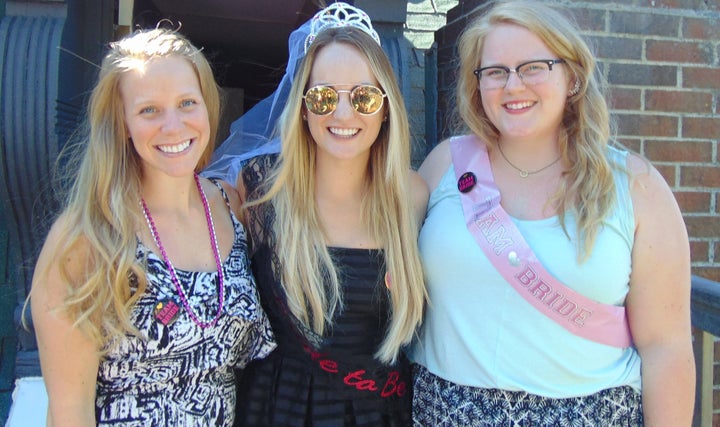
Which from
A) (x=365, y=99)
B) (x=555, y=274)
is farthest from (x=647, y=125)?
(x=365, y=99)

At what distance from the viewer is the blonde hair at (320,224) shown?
1.97 meters

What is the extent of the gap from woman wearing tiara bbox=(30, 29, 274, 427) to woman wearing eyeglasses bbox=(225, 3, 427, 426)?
0.11m

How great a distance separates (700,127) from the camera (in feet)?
9.25

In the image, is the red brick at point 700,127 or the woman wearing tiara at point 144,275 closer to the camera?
the woman wearing tiara at point 144,275

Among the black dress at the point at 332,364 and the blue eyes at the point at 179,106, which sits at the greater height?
the blue eyes at the point at 179,106

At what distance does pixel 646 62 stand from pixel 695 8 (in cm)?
36

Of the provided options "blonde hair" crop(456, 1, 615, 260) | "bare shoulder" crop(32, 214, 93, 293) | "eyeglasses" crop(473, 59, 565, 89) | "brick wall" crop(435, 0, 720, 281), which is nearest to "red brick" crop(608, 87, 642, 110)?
"brick wall" crop(435, 0, 720, 281)

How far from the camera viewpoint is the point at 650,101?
2770 mm

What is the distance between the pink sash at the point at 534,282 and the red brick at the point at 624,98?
1102mm

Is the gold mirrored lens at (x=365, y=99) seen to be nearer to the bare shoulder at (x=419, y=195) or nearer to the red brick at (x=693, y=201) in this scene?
the bare shoulder at (x=419, y=195)

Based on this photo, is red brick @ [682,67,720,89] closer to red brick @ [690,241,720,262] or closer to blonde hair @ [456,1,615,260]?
red brick @ [690,241,720,262]

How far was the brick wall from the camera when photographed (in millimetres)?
2730

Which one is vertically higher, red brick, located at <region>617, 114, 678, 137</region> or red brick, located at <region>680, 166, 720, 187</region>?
red brick, located at <region>617, 114, 678, 137</region>

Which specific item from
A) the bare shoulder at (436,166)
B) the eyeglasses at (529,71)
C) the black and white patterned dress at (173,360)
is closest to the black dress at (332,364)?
the black and white patterned dress at (173,360)
